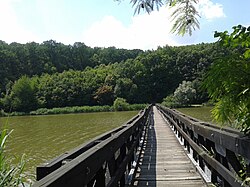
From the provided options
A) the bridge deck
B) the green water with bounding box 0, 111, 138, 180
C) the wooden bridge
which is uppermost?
the wooden bridge

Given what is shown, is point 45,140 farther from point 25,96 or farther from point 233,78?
point 25,96

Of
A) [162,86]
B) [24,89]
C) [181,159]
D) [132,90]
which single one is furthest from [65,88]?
[181,159]

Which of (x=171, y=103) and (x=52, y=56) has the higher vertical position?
(x=52, y=56)

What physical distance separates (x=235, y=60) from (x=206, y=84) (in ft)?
0.68

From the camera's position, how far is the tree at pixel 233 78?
71.2 inches

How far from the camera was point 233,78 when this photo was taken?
1830mm

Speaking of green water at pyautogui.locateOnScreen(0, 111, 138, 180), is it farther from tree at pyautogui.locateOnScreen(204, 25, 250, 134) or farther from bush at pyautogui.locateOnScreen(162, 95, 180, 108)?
bush at pyautogui.locateOnScreen(162, 95, 180, 108)

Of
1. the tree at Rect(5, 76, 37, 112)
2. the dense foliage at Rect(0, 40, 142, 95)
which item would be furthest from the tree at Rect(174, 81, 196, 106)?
the dense foliage at Rect(0, 40, 142, 95)

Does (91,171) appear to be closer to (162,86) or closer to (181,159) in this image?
(181,159)

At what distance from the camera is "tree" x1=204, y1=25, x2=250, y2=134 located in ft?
5.94

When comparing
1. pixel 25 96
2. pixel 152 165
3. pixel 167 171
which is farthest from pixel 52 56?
pixel 167 171

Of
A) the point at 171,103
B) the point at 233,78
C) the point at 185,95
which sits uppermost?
the point at 185,95

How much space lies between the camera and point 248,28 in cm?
180

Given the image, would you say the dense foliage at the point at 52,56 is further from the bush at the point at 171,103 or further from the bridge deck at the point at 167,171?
the bridge deck at the point at 167,171
